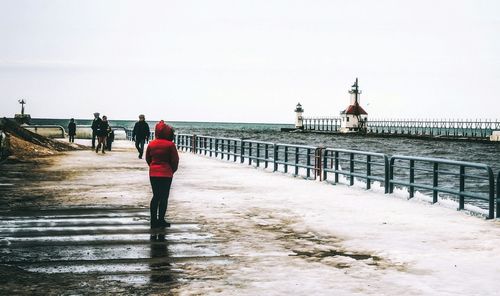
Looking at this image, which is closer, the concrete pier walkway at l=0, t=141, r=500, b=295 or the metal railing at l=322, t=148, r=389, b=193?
the concrete pier walkway at l=0, t=141, r=500, b=295

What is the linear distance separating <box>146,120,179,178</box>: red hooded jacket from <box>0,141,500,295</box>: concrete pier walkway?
102 centimetres

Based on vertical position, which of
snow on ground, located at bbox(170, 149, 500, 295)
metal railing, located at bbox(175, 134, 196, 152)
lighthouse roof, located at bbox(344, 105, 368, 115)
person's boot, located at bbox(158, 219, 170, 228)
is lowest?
snow on ground, located at bbox(170, 149, 500, 295)

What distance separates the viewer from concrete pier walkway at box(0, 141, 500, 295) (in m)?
7.09

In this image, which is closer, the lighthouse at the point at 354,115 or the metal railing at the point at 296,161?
the metal railing at the point at 296,161

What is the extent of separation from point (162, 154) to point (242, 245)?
6.86 feet

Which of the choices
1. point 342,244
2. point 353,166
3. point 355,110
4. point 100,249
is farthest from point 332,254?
point 355,110

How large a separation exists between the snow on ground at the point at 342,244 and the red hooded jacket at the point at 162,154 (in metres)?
1.35

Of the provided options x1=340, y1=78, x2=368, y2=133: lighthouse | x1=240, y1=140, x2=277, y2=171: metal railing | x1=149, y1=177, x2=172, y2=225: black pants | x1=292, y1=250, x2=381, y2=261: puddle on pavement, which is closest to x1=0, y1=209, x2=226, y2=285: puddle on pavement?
x1=149, y1=177, x2=172, y2=225: black pants

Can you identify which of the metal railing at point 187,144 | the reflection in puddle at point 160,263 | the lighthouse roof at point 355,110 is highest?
the lighthouse roof at point 355,110

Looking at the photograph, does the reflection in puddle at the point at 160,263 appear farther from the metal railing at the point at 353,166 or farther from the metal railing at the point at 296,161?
the metal railing at the point at 296,161

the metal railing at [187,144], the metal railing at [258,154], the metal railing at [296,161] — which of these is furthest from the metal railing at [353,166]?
the metal railing at [187,144]

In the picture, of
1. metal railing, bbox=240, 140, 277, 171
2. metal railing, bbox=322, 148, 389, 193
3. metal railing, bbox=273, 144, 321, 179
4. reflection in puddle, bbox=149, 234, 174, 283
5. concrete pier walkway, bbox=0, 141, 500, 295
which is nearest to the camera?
concrete pier walkway, bbox=0, 141, 500, 295

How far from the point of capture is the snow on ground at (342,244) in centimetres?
709

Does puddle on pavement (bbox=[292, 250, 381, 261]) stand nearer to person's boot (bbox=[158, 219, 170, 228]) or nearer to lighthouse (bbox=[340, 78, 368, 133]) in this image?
person's boot (bbox=[158, 219, 170, 228])
